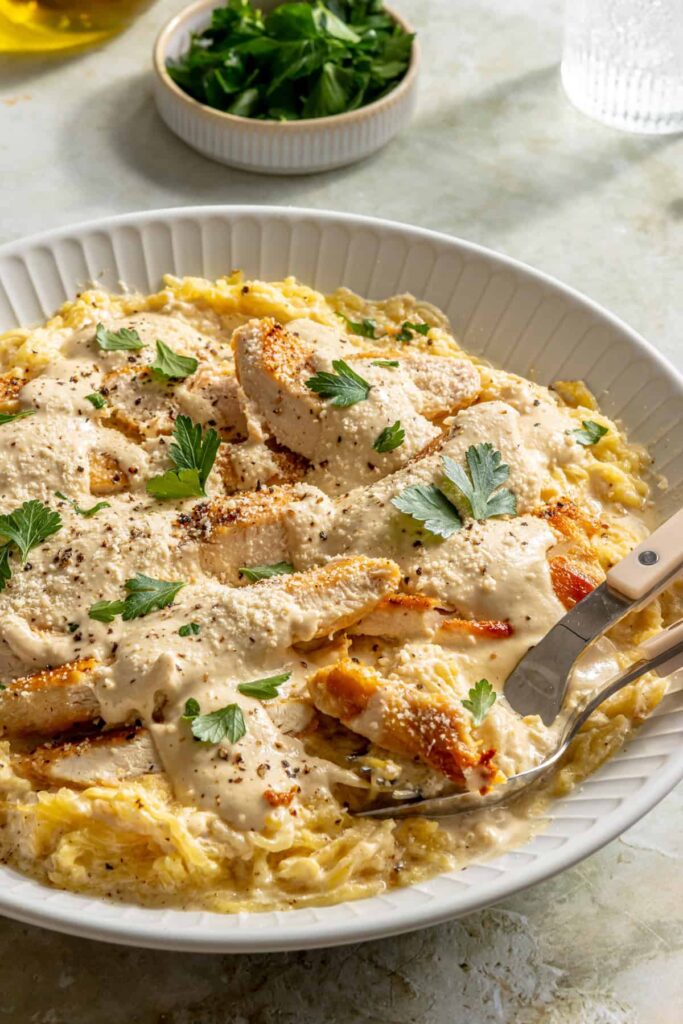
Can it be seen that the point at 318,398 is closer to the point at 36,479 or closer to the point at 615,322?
the point at 36,479

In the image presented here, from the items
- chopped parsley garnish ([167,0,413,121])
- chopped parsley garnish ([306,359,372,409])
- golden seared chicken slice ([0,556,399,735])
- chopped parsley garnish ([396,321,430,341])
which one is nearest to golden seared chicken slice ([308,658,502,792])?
golden seared chicken slice ([0,556,399,735])

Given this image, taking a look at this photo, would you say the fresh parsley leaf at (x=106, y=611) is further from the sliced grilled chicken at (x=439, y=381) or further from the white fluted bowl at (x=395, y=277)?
the white fluted bowl at (x=395, y=277)

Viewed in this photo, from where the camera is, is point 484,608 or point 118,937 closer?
point 118,937

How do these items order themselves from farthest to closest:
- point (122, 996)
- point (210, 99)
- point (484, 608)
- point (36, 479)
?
point (210, 99), point (36, 479), point (484, 608), point (122, 996)

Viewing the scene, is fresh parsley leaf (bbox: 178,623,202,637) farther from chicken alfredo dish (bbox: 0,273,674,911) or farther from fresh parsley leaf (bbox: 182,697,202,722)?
fresh parsley leaf (bbox: 182,697,202,722)

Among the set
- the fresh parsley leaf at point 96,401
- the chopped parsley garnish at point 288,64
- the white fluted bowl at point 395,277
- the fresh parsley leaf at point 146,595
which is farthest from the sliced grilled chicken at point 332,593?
the chopped parsley garnish at point 288,64

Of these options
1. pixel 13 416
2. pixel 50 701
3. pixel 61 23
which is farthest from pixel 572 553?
pixel 61 23

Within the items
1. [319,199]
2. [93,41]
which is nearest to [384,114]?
[319,199]
